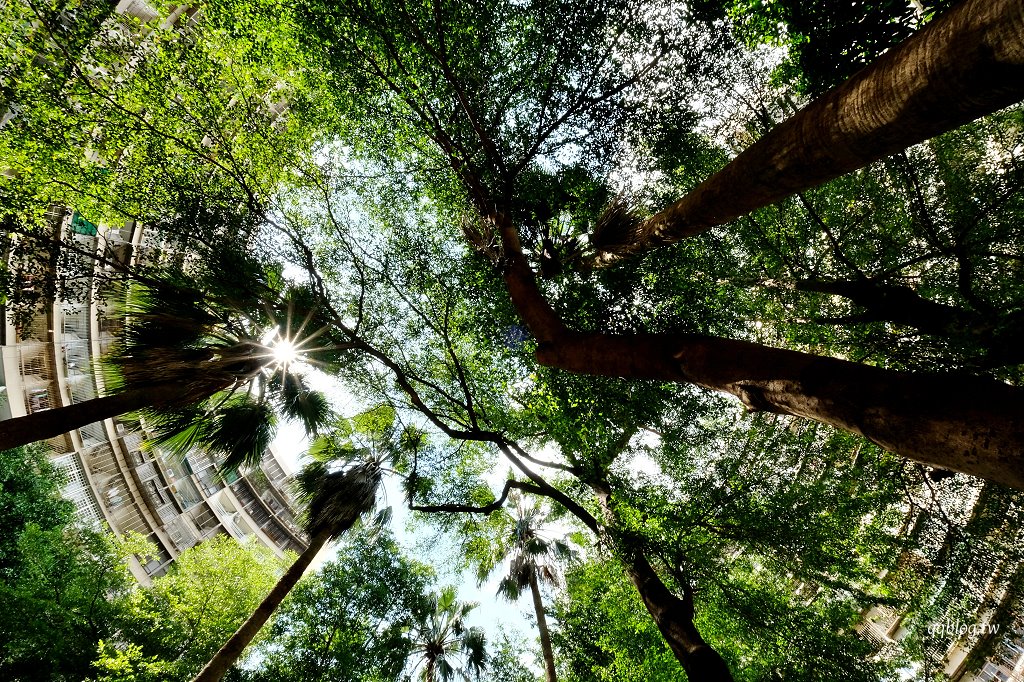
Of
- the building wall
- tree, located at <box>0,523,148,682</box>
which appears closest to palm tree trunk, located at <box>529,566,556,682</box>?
the building wall

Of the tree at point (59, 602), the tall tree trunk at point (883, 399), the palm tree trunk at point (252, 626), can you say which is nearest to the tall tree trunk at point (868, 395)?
the tall tree trunk at point (883, 399)

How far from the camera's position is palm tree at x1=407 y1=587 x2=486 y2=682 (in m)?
12.6

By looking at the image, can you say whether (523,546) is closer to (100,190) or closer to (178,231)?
(178,231)

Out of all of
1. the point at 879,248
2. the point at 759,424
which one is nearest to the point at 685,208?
the point at 879,248

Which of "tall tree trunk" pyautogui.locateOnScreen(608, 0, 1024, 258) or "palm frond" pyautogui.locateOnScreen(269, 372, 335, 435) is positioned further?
"palm frond" pyautogui.locateOnScreen(269, 372, 335, 435)

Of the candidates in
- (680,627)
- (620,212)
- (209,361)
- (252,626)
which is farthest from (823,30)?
(252,626)

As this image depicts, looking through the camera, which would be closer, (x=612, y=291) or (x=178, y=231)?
(x=178, y=231)

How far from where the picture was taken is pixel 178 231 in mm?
6988

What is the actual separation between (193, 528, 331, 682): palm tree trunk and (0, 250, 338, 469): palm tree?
7.80 feet

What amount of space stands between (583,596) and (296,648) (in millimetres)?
8993

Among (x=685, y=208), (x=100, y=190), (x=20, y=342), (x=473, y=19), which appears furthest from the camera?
(x=20, y=342)

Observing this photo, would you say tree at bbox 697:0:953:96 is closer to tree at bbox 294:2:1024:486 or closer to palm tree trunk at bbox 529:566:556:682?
tree at bbox 294:2:1024:486

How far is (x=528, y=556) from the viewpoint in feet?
38.8

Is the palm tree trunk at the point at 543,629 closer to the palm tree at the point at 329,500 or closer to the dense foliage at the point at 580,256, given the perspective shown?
the dense foliage at the point at 580,256
